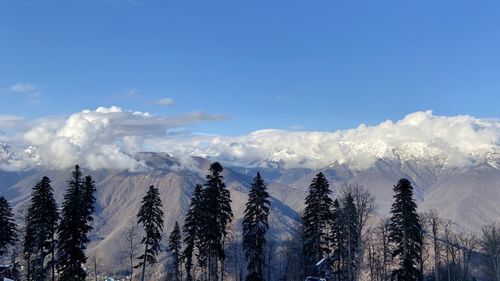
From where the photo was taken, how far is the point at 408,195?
6825 cm

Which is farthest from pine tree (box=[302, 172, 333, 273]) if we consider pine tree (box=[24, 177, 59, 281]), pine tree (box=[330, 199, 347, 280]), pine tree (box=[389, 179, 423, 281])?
pine tree (box=[24, 177, 59, 281])

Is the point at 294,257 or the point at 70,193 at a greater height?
the point at 70,193

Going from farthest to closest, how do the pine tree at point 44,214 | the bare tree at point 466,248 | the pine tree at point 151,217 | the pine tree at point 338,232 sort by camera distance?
the bare tree at point 466,248 → the pine tree at point 338,232 → the pine tree at point 151,217 → the pine tree at point 44,214

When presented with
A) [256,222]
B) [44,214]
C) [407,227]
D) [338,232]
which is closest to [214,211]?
[256,222]

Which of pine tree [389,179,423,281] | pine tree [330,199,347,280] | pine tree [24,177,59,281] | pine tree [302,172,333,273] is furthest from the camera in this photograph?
pine tree [330,199,347,280]

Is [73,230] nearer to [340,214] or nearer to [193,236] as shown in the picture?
[193,236]

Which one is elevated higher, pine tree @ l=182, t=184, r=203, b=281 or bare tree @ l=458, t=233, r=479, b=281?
pine tree @ l=182, t=184, r=203, b=281

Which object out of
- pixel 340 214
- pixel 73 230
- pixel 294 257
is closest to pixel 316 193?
pixel 340 214

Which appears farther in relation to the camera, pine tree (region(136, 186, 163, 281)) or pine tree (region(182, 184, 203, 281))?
pine tree (region(136, 186, 163, 281))

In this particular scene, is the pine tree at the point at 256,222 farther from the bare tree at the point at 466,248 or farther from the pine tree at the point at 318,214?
the bare tree at the point at 466,248

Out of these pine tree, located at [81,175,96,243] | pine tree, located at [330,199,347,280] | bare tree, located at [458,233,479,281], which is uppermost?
pine tree, located at [81,175,96,243]

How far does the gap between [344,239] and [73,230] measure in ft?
132

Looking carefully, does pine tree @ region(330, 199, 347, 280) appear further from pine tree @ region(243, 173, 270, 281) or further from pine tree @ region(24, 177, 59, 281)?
pine tree @ region(24, 177, 59, 281)

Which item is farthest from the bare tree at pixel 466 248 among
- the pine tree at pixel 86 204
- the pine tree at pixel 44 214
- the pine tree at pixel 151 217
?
the pine tree at pixel 44 214
